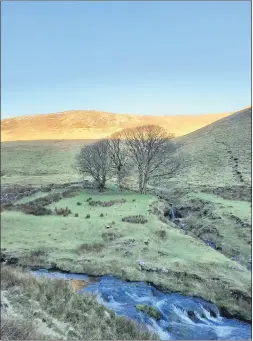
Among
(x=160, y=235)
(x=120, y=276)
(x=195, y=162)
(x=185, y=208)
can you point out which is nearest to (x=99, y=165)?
(x=160, y=235)

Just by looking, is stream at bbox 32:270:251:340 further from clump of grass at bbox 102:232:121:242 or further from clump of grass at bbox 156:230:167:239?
clump of grass at bbox 156:230:167:239

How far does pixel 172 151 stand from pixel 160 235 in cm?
495

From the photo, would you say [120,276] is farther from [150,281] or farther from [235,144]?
[235,144]

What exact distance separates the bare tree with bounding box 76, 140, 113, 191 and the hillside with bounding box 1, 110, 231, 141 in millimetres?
575

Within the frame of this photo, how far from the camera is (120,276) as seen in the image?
5.94 metres

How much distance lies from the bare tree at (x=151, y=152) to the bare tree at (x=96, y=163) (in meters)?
0.77

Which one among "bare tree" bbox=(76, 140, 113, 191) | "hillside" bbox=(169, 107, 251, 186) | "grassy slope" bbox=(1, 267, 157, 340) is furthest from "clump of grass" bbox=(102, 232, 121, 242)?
"hillside" bbox=(169, 107, 251, 186)

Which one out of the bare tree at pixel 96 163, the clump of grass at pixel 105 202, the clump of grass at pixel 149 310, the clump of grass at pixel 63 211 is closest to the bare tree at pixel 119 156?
the bare tree at pixel 96 163

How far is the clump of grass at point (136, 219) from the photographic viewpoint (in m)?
5.88

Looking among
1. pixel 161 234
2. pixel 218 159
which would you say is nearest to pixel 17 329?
pixel 161 234

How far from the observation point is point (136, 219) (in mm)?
6184

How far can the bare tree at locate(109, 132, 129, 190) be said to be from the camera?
7.24 m

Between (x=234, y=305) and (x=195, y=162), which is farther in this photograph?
(x=195, y=162)

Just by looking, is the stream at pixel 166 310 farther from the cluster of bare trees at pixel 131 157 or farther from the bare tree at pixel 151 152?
the bare tree at pixel 151 152
